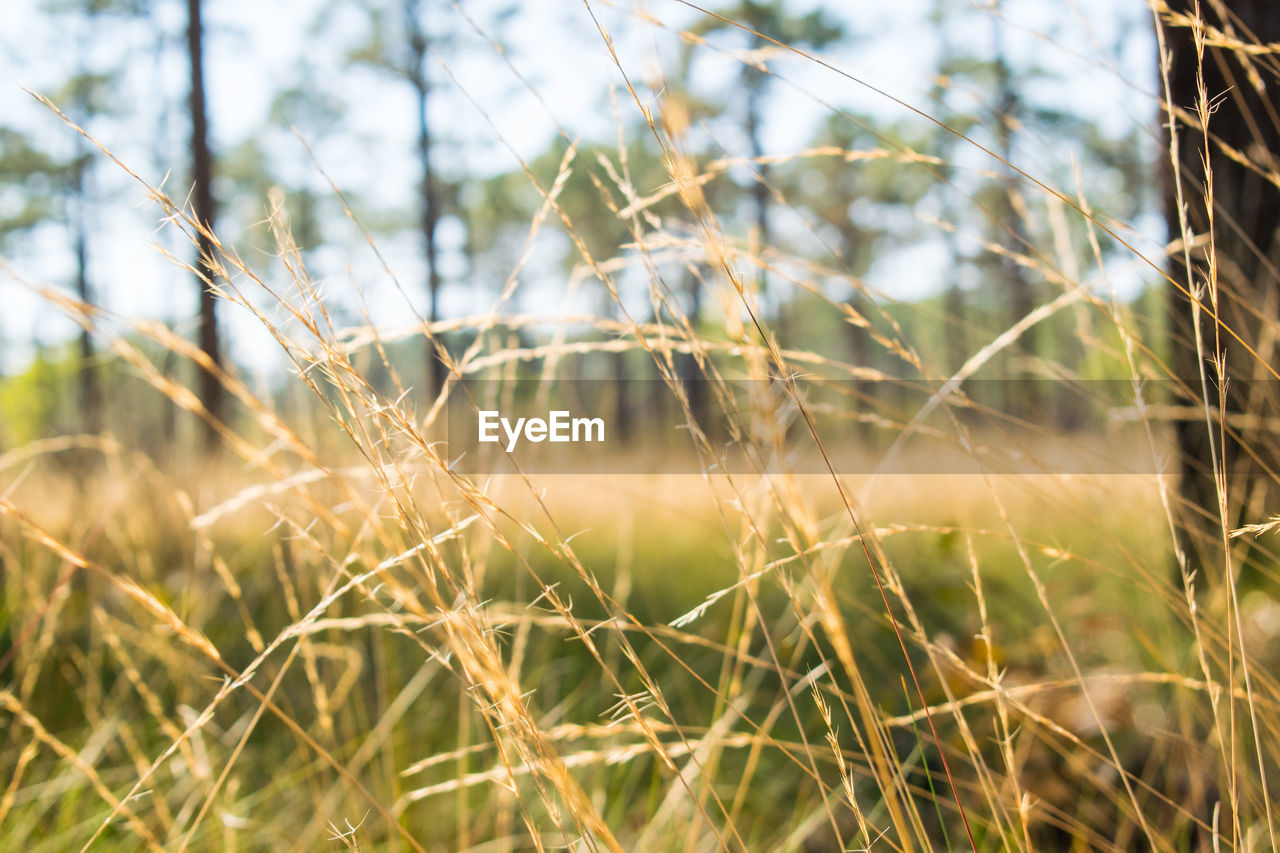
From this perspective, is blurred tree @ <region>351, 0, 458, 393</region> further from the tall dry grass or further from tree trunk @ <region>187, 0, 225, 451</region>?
the tall dry grass

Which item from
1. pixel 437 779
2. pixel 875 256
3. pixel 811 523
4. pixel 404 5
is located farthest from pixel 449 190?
pixel 811 523

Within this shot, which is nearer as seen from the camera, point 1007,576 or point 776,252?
point 776,252

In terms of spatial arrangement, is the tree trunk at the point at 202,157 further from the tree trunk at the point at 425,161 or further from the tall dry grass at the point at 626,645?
the tall dry grass at the point at 626,645

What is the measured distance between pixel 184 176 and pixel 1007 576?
1016cm

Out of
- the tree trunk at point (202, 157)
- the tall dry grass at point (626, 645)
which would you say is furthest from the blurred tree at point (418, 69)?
the tall dry grass at point (626, 645)

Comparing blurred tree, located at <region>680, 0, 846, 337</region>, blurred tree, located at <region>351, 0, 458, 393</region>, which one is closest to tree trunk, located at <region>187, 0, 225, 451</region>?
blurred tree, located at <region>351, 0, 458, 393</region>

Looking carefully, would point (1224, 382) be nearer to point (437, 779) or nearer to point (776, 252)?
point (776, 252)

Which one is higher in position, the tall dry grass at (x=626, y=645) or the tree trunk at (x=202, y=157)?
the tree trunk at (x=202, y=157)

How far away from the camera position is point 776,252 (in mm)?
796

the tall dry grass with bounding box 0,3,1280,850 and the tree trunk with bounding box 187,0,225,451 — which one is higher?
the tree trunk with bounding box 187,0,225,451

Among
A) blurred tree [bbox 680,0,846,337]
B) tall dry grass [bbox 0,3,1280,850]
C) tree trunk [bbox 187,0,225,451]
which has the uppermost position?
blurred tree [bbox 680,0,846,337]

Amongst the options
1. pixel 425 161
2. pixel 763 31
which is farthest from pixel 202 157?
pixel 763 31

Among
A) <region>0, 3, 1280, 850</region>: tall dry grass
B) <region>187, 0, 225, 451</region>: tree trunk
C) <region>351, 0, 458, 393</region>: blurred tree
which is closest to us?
<region>0, 3, 1280, 850</region>: tall dry grass

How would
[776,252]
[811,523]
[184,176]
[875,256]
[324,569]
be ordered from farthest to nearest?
1. [875,256]
2. [184,176]
3. [324,569]
4. [776,252]
5. [811,523]
